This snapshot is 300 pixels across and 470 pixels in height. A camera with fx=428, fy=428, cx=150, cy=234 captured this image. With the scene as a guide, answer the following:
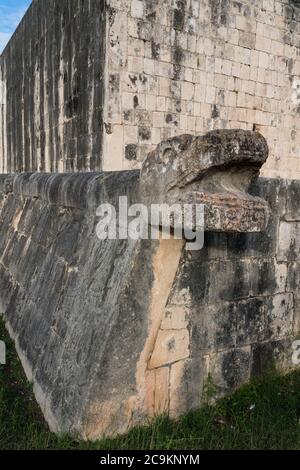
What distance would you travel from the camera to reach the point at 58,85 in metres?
8.85

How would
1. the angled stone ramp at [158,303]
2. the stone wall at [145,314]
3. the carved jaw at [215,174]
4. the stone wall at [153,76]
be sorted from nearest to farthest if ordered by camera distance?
the carved jaw at [215,174] < the angled stone ramp at [158,303] < the stone wall at [145,314] < the stone wall at [153,76]

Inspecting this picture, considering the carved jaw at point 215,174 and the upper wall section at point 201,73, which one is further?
the upper wall section at point 201,73

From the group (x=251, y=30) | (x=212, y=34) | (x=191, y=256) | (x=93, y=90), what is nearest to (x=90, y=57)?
(x=93, y=90)

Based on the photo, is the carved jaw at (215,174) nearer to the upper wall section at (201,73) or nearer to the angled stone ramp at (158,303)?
the angled stone ramp at (158,303)

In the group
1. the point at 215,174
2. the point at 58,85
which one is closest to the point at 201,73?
the point at 58,85

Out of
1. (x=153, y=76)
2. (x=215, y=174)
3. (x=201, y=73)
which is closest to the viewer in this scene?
(x=215, y=174)

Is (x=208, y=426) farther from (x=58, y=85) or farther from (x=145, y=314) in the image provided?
(x=58, y=85)

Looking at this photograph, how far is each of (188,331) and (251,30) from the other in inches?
306

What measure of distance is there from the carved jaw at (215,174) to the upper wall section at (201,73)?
5045mm

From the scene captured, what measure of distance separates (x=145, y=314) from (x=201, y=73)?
6.65 metres

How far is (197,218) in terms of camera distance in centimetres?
215

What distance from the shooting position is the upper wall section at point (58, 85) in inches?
286

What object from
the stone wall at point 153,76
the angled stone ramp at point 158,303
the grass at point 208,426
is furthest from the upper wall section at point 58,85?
the grass at point 208,426

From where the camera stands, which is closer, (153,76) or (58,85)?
(153,76)
